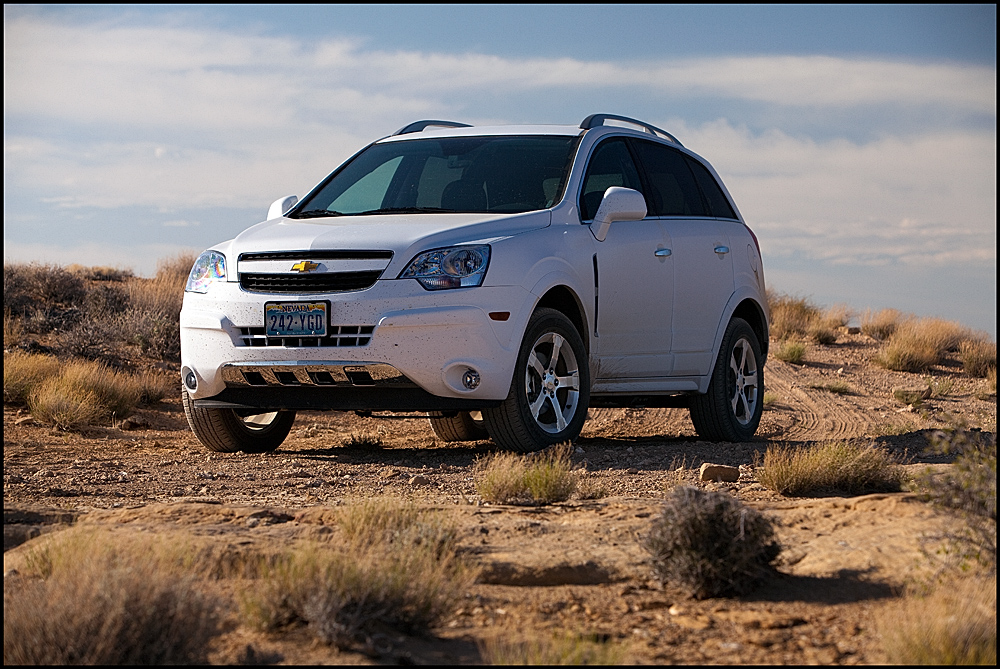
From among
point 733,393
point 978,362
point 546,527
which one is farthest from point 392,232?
point 978,362

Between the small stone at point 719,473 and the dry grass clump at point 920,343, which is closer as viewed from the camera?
the small stone at point 719,473

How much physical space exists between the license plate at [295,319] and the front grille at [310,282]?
104 millimetres

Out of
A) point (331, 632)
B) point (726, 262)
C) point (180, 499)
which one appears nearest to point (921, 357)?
point (726, 262)

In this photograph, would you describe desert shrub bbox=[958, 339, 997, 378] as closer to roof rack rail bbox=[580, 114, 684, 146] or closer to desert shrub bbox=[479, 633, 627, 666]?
roof rack rail bbox=[580, 114, 684, 146]

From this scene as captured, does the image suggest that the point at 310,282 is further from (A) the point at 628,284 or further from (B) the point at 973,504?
(B) the point at 973,504

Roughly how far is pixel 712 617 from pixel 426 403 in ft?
10.5

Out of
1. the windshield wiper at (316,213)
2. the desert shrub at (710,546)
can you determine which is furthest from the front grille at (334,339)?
the desert shrub at (710,546)

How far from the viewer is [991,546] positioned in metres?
3.78

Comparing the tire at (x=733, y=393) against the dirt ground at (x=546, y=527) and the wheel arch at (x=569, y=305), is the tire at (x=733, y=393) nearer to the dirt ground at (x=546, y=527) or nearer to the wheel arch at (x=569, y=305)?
the dirt ground at (x=546, y=527)

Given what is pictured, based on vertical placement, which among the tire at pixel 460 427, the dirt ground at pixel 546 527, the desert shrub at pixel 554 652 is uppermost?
the desert shrub at pixel 554 652

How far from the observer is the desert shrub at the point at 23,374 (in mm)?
11125

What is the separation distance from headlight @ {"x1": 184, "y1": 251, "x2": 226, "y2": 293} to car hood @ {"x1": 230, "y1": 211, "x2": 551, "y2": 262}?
129mm

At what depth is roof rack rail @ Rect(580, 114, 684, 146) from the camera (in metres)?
8.23

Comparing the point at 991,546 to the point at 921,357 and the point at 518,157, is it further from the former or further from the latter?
the point at 921,357
